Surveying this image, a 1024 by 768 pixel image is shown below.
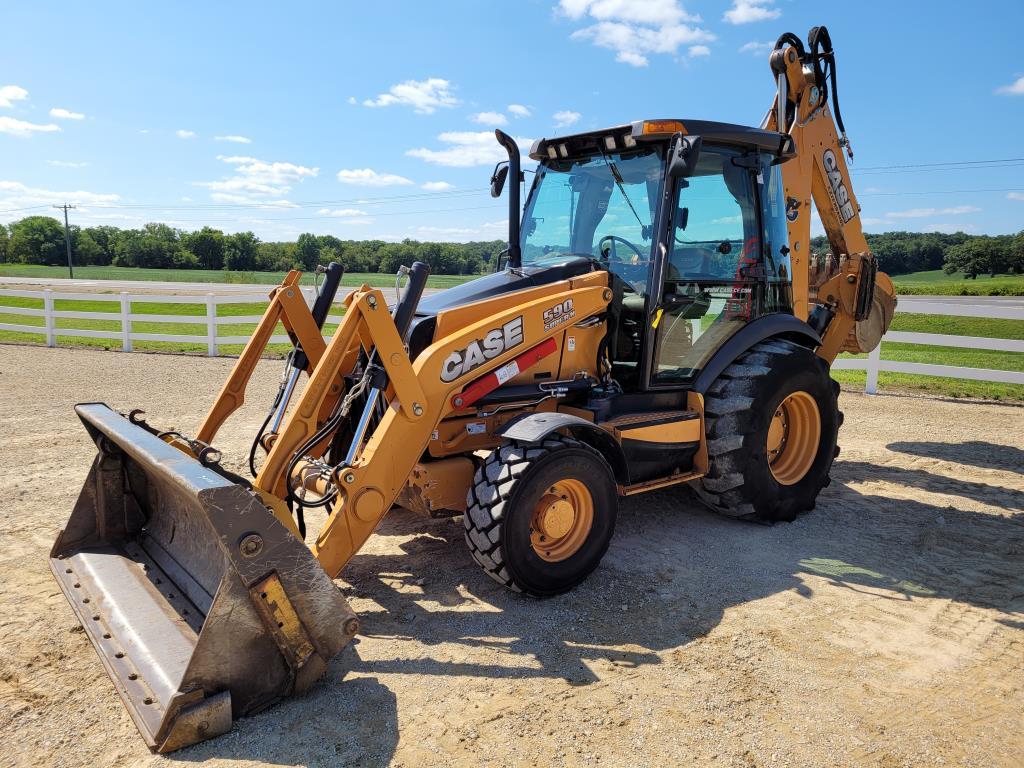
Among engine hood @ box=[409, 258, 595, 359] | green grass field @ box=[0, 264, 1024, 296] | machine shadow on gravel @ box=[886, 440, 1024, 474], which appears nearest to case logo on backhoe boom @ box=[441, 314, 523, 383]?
engine hood @ box=[409, 258, 595, 359]

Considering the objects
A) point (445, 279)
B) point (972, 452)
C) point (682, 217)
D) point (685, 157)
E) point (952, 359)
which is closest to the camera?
point (685, 157)

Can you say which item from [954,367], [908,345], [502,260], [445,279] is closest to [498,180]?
[502,260]

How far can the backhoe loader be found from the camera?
297 cm

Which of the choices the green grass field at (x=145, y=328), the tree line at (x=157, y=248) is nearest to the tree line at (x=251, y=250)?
the tree line at (x=157, y=248)

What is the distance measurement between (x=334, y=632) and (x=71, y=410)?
7.46m

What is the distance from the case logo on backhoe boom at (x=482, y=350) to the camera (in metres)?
3.91

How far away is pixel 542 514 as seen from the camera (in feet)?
12.9

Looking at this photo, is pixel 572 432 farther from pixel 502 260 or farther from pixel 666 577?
pixel 502 260

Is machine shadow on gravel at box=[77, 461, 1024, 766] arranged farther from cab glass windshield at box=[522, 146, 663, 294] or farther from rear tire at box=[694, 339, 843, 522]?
cab glass windshield at box=[522, 146, 663, 294]

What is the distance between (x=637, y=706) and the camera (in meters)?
3.07

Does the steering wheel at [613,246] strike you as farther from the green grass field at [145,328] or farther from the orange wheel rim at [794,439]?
the green grass field at [145,328]

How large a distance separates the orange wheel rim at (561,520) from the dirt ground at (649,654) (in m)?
0.27

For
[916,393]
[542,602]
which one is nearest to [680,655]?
[542,602]

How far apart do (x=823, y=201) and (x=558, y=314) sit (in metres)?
3.63
